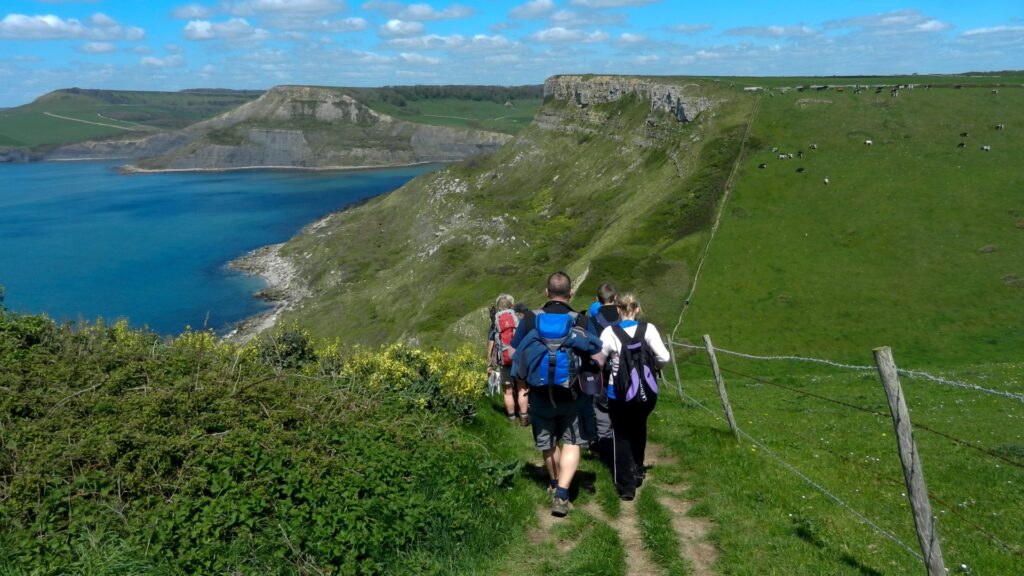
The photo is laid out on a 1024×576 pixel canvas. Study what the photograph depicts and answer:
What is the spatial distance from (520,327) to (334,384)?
385 cm

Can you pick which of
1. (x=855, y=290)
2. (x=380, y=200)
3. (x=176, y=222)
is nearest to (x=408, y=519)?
(x=855, y=290)

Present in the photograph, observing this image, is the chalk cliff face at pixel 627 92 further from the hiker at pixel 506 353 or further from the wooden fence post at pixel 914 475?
the wooden fence post at pixel 914 475

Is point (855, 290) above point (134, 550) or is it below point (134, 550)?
below

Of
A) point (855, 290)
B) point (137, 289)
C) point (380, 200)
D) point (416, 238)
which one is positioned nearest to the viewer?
point (855, 290)

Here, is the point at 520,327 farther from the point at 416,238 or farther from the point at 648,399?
the point at 416,238

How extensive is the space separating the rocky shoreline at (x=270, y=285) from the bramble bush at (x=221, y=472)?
66.5 m

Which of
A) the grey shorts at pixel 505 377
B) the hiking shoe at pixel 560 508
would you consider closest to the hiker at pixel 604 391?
the hiking shoe at pixel 560 508

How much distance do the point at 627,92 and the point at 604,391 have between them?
13202 cm

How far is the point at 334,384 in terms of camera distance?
1161 centimetres

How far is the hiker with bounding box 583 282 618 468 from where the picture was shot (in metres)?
10.3

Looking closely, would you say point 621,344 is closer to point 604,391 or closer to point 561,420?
point 604,391

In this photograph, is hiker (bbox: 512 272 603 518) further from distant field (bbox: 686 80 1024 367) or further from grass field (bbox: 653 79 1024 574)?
distant field (bbox: 686 80 1024 367)

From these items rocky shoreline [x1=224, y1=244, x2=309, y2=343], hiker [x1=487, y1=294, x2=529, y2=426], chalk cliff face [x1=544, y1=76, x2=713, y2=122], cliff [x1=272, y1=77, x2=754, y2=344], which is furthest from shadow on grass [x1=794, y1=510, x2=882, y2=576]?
chalk cliff face [x1=544, y1=76, x2=713, y2=122]

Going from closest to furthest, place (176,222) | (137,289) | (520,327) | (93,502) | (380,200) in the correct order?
(93,502) < (520,327) < (137,289) < (380,200) < (176,222)
